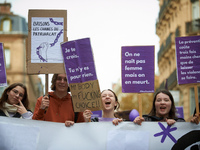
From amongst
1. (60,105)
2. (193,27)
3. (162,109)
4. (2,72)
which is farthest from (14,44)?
→ (162,109)

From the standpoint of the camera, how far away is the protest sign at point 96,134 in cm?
483

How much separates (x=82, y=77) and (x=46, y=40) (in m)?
0.73

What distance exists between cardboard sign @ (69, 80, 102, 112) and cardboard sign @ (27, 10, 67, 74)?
37 cm

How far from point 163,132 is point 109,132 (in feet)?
2.04

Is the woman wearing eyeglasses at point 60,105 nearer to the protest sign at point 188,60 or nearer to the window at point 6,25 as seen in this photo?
the protest sign at point 188,60

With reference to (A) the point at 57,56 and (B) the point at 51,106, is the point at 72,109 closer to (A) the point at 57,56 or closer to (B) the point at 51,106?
(B) the point at 51,106

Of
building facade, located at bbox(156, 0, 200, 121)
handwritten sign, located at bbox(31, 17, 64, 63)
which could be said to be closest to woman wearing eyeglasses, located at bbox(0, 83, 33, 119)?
handwritten sign, located at bbox(31, 17, 64, 63)

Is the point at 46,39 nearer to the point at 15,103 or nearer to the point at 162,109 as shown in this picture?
the point at 15,103

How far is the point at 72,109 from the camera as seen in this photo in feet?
16.9

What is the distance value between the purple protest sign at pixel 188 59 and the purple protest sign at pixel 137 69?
35cm

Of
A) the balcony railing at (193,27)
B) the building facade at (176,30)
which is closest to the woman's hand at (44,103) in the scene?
the building facade at (176,30)

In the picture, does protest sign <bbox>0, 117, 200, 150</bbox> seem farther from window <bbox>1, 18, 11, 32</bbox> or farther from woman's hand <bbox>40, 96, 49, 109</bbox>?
window <bbox>1, 18, 11, 32</bbox>

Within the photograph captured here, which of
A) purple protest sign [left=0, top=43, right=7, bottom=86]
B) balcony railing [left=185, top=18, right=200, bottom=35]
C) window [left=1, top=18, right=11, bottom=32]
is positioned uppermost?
window [left=1, top=18, right=11, bottom=32]

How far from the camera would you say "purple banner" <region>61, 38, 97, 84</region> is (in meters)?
4.82
